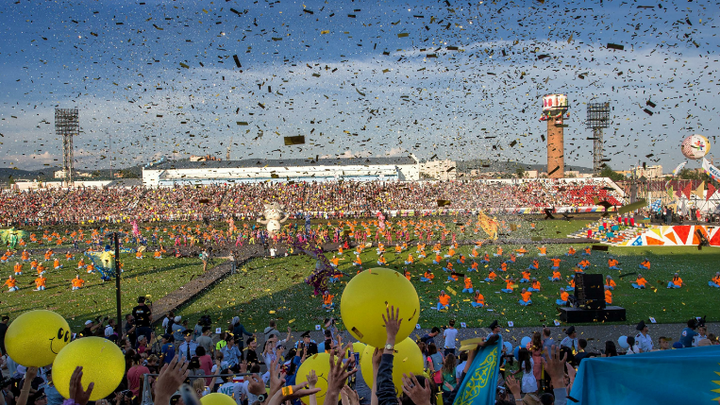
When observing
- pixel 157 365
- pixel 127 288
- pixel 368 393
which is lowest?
pixel 127 288

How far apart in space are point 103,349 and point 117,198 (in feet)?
200

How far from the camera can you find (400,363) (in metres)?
3.56

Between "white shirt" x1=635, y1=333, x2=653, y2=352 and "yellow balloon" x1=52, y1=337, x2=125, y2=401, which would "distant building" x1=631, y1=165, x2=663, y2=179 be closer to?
"white shirt" x1=635, y1=333, x2=653, y2=352

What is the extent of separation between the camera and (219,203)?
2200 inches

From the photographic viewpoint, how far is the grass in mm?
15352

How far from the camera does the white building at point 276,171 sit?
69.6m

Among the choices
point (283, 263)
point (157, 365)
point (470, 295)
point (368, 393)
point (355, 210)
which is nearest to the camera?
point (368, 393)

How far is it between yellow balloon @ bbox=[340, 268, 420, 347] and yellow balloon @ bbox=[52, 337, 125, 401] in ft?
7.27

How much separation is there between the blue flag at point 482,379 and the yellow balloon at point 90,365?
9.44 feet

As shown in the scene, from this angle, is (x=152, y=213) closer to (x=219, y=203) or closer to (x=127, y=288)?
(x=219, y=203)

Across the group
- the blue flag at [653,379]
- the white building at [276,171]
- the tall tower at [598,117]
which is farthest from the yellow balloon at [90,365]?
the tall tower at [598,117]

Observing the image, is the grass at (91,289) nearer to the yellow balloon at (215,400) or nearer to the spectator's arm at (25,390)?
the spectator's arm at (25,390)

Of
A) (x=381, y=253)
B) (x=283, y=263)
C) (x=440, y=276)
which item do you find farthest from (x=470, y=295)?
(x=283, y=263)

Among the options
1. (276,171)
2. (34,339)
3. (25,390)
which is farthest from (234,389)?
(276,171)
